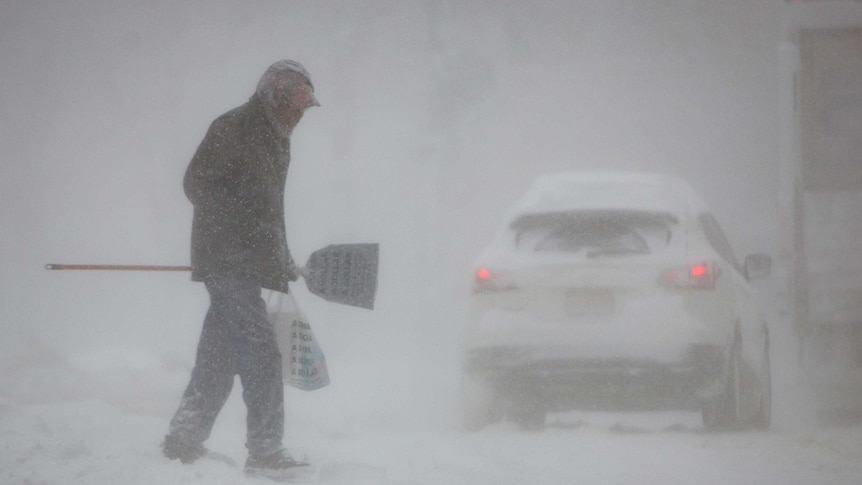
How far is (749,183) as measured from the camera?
943cm

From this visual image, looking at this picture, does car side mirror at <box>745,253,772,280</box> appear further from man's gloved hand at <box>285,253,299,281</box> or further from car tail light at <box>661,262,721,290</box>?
man's gloved hand at <box>285,253,299,281</box>

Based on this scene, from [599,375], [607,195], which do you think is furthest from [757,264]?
[599,375]

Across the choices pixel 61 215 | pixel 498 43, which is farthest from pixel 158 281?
pixel 498 43

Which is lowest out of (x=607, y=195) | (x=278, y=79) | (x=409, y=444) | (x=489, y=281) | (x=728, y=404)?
(x=409, y=444)

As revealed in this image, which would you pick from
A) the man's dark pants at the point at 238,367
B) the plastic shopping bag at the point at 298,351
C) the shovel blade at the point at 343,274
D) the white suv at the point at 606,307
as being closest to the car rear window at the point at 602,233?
the white suv at the point at 606,307

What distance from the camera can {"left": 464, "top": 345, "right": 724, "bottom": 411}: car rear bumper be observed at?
664 centimetres

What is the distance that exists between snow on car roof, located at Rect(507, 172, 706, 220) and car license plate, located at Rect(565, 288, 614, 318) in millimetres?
472

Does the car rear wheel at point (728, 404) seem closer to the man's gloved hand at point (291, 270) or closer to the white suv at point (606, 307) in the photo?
the white suv at point (606, 307)

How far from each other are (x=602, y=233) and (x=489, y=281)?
673mm

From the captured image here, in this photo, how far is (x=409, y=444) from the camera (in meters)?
6.48

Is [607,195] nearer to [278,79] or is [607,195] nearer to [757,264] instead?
[757,264]

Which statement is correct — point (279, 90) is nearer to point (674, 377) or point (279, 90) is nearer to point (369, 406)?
point (674, 377)

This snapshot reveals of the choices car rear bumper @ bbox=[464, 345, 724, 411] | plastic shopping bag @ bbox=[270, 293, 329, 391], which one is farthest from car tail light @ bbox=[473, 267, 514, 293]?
plastic shopping bag @ bbox=[270, 293, 329, 391]

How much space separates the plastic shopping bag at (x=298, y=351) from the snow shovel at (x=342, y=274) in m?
0.16
